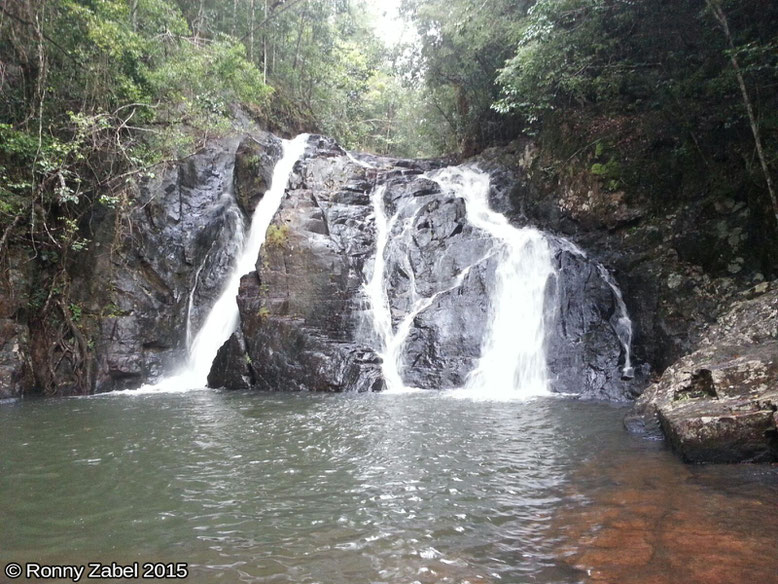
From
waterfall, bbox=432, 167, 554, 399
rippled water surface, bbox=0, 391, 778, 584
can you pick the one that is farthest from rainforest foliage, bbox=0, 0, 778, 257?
rippled water surface, bbox=0, 391, 778, 584

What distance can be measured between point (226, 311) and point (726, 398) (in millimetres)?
10239

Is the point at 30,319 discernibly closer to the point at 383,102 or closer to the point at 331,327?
the point at 331,327

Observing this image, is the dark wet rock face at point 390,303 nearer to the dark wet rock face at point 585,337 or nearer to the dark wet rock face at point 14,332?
the dark wet rock face at point 585,337

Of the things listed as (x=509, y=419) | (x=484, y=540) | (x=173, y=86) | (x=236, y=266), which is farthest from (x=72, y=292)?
(x=484, y=540)

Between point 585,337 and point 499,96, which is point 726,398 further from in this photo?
point 499,96

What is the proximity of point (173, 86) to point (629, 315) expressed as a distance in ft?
37.1

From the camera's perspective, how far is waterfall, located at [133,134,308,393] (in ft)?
37.7

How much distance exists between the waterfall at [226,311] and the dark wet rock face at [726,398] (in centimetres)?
889

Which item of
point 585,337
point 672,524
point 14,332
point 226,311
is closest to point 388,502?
point 672,524

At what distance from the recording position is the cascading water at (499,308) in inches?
392

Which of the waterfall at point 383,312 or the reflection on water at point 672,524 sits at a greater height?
the waterfall at point 383,312

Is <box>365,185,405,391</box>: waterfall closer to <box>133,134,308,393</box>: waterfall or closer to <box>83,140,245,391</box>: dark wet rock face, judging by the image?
<box>133,134,308,393</box>: waterfall

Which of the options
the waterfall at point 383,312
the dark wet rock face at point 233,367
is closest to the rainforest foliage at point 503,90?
the dark wet rock face at point 233,367

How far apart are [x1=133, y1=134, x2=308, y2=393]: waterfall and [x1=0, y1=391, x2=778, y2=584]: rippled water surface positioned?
434cm
